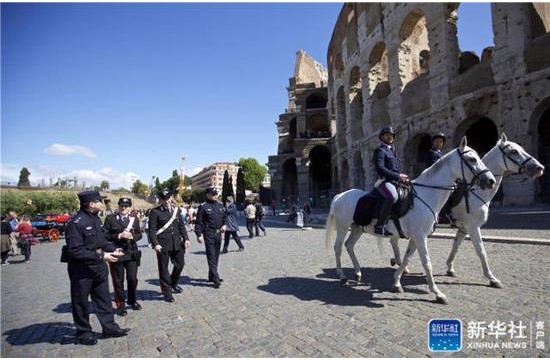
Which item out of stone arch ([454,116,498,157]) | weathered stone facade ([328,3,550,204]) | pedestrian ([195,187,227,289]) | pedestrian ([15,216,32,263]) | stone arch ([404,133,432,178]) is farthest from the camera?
stone arch ([404,133,432,178])

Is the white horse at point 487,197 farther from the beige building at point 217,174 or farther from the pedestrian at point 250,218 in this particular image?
the beige building at point 217,174

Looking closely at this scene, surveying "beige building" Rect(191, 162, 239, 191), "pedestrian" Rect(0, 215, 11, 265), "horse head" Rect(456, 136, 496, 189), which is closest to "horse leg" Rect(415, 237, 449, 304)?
"horse head" Rect(456, 136, 496, 189)

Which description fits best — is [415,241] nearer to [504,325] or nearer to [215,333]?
[504,325]

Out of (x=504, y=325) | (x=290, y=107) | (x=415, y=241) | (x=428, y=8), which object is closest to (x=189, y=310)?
(x=415, y=241)

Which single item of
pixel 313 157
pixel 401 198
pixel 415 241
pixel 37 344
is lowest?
pixel 37 344

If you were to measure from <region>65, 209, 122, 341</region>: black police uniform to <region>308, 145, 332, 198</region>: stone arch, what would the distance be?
40593mm

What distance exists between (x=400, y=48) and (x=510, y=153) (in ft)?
62.4

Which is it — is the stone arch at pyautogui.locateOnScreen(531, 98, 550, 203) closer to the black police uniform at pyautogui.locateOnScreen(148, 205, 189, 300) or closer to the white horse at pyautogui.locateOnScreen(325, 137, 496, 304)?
the white horse at pyautogui.locateOnScreen(325, 137, 496, 304)

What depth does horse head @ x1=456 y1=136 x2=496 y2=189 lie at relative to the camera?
4.64m

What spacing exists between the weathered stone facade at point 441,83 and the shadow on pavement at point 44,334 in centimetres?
1746

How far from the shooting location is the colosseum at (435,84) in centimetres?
1445

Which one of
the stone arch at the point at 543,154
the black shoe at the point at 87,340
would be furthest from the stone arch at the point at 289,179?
the black shoe at the point at 87,340

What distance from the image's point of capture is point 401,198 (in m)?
5.03

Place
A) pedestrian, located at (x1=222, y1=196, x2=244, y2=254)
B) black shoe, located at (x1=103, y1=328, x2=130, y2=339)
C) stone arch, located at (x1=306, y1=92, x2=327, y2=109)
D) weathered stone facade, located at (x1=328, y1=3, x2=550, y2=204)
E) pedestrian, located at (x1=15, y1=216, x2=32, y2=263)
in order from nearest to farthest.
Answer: black shoe, located at (x1=103, y1=328, x2=130, y2=339) < pedestrian, located at (x1=222, y1=196, x2=244, y2=254) < pedestrian, located at (x1=15, y1=216, x2=32, y2=263) < weathered stone facade, located at (x1=328, y1=3, x2=550, y2=204) < stone arch, located at (x1=306, y1=92, x2=327, y2=109)
